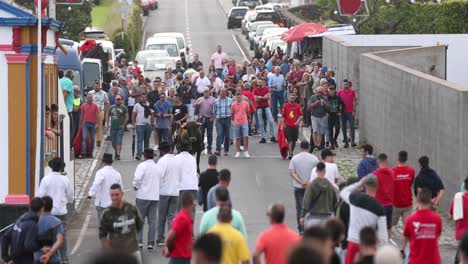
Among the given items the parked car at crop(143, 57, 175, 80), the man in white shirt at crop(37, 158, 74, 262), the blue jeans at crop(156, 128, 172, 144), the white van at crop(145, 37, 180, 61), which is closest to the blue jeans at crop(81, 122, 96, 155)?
the blue jeans at crop(156, 128, 172, 144)

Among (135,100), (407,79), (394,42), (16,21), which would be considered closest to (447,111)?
(407,79)

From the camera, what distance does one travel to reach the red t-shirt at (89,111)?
30.5 m

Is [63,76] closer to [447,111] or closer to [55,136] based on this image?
[55,136]

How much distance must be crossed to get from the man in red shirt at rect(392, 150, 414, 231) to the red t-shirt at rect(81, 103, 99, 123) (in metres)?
12.9

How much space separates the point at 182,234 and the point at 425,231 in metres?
2.83

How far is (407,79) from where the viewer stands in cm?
2666

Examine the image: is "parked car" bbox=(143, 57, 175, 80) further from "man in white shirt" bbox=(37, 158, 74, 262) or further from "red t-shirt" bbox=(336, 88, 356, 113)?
"man in white shirt" bbox=(37, 158, 74, 262)

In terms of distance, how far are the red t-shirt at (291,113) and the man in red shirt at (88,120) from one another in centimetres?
469

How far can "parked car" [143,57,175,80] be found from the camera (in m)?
44.2

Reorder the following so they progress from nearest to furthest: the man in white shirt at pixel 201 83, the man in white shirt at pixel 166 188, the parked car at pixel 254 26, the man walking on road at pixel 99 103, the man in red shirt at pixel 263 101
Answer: the man in white shirt at pixel 166 188 < the man walking on road at pixel 99 103 < the man in red shirt at pixel 263 101 < the man in white shirt at pixel 201 83 < the parked car at pixel 254 26

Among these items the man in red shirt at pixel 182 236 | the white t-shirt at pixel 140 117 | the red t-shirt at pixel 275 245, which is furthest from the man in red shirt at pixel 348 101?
the red t-shirt at pixel 275 245

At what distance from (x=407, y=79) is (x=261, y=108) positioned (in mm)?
6570

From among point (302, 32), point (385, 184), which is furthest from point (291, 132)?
point (302, 32)

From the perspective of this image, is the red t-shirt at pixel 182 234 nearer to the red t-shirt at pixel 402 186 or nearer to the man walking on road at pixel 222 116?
the red t-shirt at pixel 402 186
